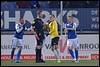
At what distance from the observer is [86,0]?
27531 millimetres

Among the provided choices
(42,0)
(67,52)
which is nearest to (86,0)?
(42,0)

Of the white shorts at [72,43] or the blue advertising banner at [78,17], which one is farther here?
the blue advertising banner at [78,17]

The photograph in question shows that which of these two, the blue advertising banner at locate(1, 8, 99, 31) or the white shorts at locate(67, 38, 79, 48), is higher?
the blue advertising banner at locate(1, 8, 99, 31)

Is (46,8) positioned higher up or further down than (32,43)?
higher up

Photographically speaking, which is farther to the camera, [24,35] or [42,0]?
[42,0]

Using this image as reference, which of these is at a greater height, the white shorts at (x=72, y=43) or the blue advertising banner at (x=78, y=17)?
the blue advertising banner at (x=78, y=17)

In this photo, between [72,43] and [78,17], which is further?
[78,17]

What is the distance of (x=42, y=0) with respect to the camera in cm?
2714

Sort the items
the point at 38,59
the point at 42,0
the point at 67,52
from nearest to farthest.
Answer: the point at 38,59
the point at 67,52
the point at 42,0

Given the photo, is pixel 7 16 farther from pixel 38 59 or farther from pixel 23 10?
A: pixel 38 59

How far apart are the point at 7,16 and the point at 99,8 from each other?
13.6 ft

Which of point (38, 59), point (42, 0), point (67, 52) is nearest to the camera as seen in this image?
point (38, 59)

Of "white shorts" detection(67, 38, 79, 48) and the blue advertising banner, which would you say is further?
the blue advertising banner

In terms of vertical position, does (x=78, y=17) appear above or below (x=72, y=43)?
above
